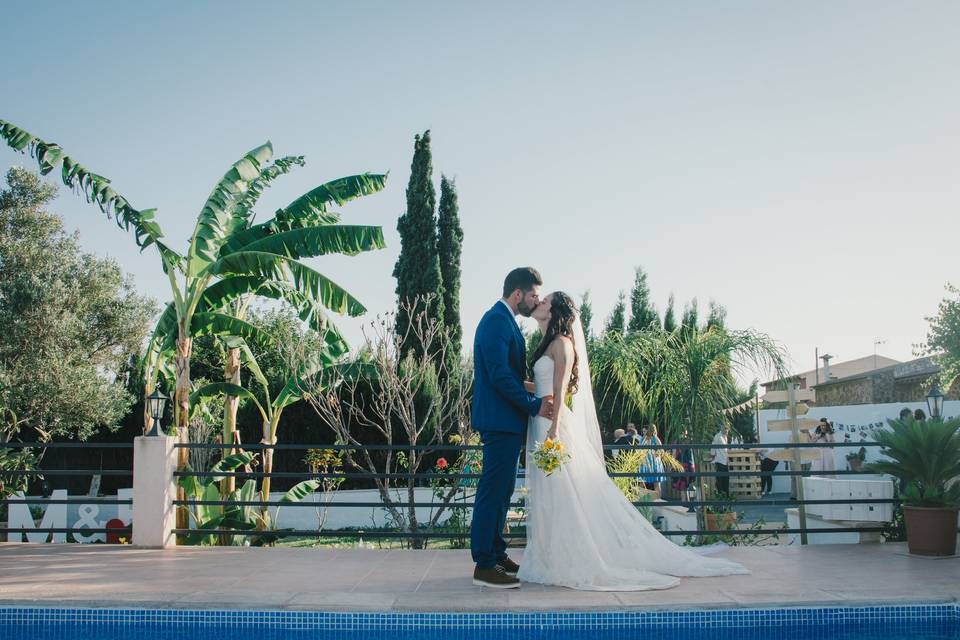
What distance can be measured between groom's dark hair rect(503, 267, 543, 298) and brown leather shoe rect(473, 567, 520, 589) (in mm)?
Result: 1728

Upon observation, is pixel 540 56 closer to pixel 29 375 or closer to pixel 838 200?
pixel 838 200

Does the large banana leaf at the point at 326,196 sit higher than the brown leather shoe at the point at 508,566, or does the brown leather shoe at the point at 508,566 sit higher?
the large banana leaf at the point at 326,196

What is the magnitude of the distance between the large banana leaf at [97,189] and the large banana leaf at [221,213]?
60 cm

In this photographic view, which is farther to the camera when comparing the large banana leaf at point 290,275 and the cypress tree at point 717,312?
the cypress tree at point 717,312

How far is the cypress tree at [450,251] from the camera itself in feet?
60.6

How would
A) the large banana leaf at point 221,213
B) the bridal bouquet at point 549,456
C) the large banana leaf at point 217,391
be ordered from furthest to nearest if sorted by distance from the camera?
the large banana leaf at point 217,391, the large banana leaf at point 221,213, the bridal bouquet at point 549,456

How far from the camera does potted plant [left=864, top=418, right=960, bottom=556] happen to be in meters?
5.56

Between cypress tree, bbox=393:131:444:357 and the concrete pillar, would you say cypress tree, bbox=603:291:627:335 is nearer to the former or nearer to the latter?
cypress tree, bbox=393:131:444:357

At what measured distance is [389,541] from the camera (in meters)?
10.6

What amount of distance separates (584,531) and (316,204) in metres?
6.46

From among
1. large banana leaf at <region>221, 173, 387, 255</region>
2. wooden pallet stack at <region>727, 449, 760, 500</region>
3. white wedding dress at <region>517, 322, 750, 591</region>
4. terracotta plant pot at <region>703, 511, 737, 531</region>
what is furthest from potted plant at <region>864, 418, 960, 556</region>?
wooden pallet stack at <region>727, 449, 760, 500</region>

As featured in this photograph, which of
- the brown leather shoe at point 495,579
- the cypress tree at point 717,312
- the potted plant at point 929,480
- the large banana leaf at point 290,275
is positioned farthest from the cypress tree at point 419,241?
the cypress tree at point 717,312

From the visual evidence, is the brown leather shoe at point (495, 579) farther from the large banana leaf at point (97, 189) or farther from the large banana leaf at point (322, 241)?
the large banana leaf at point (97, 189)

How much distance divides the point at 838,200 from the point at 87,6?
1108 centimetres
